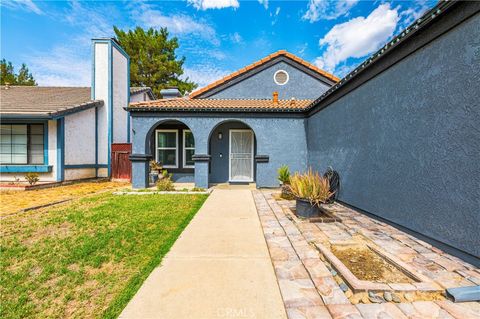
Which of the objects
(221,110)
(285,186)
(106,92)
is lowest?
(285,186)

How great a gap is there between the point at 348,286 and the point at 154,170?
32.0 ft

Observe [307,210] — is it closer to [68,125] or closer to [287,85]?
[287,85]

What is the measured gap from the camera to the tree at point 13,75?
26.5m

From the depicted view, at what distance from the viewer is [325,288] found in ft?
7.86

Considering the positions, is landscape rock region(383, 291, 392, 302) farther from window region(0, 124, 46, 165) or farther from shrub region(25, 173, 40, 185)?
window region(0, 124, 46, 165)

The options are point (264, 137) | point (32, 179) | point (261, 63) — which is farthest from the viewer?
point (261, 63)

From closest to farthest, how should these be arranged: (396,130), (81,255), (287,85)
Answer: (81,255)
(396,130)
(287,85)

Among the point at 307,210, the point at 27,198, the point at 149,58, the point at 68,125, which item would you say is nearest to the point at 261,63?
the point at 307,210

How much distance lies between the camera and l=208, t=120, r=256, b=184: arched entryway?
10570 mm

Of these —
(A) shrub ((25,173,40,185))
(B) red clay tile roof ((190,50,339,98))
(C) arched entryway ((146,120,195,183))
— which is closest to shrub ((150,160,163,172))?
(C) arched entryway ((146,120,195,183))

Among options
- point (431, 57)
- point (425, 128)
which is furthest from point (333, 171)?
point (431, 57)

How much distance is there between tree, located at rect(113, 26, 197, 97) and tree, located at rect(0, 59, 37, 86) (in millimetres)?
16193

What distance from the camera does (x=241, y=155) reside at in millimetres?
10633

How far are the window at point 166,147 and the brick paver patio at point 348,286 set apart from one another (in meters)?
7.84
